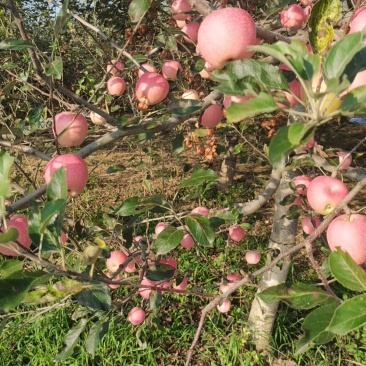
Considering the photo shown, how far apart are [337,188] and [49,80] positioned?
67cm

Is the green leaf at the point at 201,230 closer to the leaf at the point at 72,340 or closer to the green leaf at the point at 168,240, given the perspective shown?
the green leaf at the point at 168,240

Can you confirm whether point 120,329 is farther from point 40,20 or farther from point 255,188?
point 40,20

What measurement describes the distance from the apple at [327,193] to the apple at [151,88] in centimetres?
52

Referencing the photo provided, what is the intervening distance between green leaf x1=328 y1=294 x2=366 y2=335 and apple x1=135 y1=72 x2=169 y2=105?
2.68ft

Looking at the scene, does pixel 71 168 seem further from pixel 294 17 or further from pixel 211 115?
pixel 294 17

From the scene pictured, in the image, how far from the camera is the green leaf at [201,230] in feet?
3.35

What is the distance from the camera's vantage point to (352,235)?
812 mm

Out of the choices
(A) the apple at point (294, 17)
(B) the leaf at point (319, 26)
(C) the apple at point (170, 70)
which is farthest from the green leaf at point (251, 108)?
(C) the apple at point (170, 70)

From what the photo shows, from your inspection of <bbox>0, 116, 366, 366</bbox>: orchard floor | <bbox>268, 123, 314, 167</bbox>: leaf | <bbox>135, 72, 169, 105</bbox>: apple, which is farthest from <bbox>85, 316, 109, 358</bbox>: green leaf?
<bbox>268, 123, 314, 167</bbox>: leaf

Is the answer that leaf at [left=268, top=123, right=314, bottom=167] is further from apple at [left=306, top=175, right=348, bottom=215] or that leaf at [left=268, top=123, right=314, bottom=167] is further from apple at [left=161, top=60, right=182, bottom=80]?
apple at [left=161, top=60, right=182, bottom=80]

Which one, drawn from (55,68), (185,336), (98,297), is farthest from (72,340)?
(185,336)

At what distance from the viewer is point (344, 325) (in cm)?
58

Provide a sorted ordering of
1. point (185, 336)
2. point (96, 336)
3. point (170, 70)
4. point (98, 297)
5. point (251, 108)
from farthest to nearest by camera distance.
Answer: point (185, 336), point (170, 70), point (96, 336), point (98, 297), point (251, 108)

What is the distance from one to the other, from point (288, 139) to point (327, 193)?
45cm
